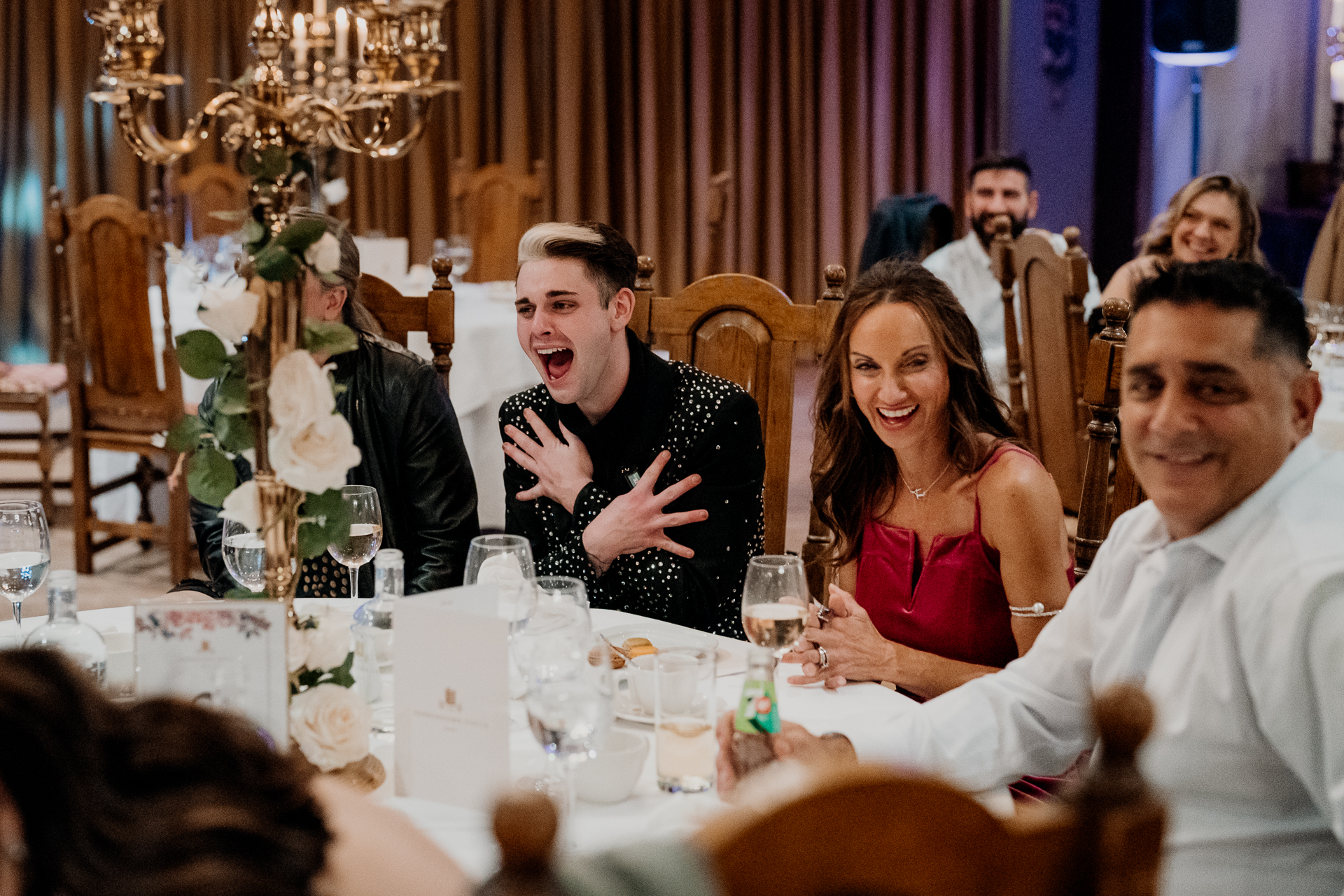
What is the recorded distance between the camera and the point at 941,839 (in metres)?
0.63

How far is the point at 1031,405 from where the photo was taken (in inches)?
166

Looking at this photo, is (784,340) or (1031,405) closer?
(784,340)

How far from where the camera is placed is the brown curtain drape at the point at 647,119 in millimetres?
7617

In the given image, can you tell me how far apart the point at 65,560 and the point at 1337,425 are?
13.9ft

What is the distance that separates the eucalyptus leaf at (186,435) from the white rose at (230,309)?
0.45 feet

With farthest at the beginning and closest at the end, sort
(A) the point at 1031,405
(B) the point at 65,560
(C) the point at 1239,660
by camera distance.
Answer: (B) the point at 65,560
(A) the point at 1031,405
(C) the point at 1239,660

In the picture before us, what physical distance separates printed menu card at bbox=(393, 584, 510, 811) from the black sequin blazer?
1006 millimetres

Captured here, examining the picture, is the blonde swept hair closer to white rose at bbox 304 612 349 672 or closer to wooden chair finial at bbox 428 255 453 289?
wooden chair finial at bbox 428 255 453 289

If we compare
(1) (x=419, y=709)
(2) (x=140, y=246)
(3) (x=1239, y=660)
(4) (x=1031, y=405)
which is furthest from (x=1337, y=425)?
(2) (x=140, y=246)

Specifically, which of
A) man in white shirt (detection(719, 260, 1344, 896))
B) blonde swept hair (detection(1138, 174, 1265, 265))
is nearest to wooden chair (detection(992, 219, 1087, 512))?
blonde swept hair (detection(1138, 174, 1265, 265))

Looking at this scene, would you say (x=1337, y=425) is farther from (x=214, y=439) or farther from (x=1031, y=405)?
(x=214, y=439)

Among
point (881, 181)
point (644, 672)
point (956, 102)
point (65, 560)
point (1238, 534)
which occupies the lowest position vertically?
point (65, 560)

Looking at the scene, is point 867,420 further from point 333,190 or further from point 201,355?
point 333,190

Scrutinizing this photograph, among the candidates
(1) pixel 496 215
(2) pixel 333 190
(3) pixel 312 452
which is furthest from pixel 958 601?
(1) pixel 496 215
